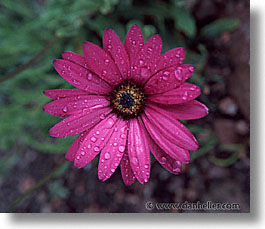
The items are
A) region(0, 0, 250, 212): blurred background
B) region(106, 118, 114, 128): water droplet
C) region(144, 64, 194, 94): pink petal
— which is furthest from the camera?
region(0, 0, 250, 212): blurred background

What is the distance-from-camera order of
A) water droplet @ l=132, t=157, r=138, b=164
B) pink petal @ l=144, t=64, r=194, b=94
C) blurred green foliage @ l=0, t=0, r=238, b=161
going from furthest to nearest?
blurred green foliage @ l=0, t=0, r=238, b=161
water droplet @ l=132, t=157, r=138, b=164
pink petal @ l=144, t=64, r=194, b=94

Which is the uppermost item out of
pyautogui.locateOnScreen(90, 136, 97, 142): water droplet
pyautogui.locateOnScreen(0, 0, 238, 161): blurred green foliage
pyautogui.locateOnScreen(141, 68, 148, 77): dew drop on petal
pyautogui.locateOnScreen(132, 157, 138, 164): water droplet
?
pyautogui.locateOnScreen(0, 0, 238, 161): blurred green foliage

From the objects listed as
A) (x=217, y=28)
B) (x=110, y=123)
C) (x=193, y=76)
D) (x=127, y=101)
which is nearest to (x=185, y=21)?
(x=217, y=28)

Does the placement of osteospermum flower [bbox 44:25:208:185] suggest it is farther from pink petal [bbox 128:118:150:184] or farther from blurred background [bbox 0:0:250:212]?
blurred background [bbox 0:0:250:212]

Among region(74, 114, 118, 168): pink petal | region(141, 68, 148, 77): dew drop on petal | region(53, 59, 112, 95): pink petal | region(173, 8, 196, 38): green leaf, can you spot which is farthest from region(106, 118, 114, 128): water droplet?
region(173, 8, 196, 38): green leaf

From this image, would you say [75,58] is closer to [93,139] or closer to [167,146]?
[93,139]

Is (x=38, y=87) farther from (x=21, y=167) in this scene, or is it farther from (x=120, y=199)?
(x=120, y=199)

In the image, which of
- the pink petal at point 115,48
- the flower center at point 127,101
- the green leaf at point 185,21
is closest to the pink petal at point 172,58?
the pink petal at point 115,48
